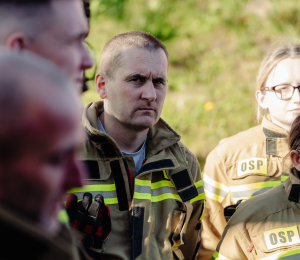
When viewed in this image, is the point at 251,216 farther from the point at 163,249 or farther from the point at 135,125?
the point at 135,125

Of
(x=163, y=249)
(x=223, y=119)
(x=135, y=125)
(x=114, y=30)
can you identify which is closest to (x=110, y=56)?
(x=135, y=125)

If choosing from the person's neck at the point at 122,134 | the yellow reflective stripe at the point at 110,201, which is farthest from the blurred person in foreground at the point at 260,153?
the yellow reflective stripe at the point at 110,201

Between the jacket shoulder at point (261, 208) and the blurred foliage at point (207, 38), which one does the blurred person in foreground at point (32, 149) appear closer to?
the jacket shoulder at point (261, 208)

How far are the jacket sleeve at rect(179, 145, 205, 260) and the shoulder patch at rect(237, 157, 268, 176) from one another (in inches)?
20.0

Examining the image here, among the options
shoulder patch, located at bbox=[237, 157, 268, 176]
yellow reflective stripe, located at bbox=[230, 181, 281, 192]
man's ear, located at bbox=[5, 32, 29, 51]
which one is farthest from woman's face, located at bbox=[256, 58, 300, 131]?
man's ear, located at bbox=[5, 32, 29, 51]

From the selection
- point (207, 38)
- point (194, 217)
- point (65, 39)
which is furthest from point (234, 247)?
point (207, 38)

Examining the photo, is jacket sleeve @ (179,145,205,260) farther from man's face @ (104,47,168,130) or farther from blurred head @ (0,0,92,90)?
blurred head @ (0,0,92,90)

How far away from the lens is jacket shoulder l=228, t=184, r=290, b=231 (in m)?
2.19

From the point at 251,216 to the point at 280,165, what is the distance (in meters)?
0.91

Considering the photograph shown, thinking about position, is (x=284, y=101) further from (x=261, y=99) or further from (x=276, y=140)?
(x=276, y=140)

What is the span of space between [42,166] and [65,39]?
1.17 feet

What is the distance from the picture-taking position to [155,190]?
236cm

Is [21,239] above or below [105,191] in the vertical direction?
below

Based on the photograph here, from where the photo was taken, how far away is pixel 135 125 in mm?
2324
